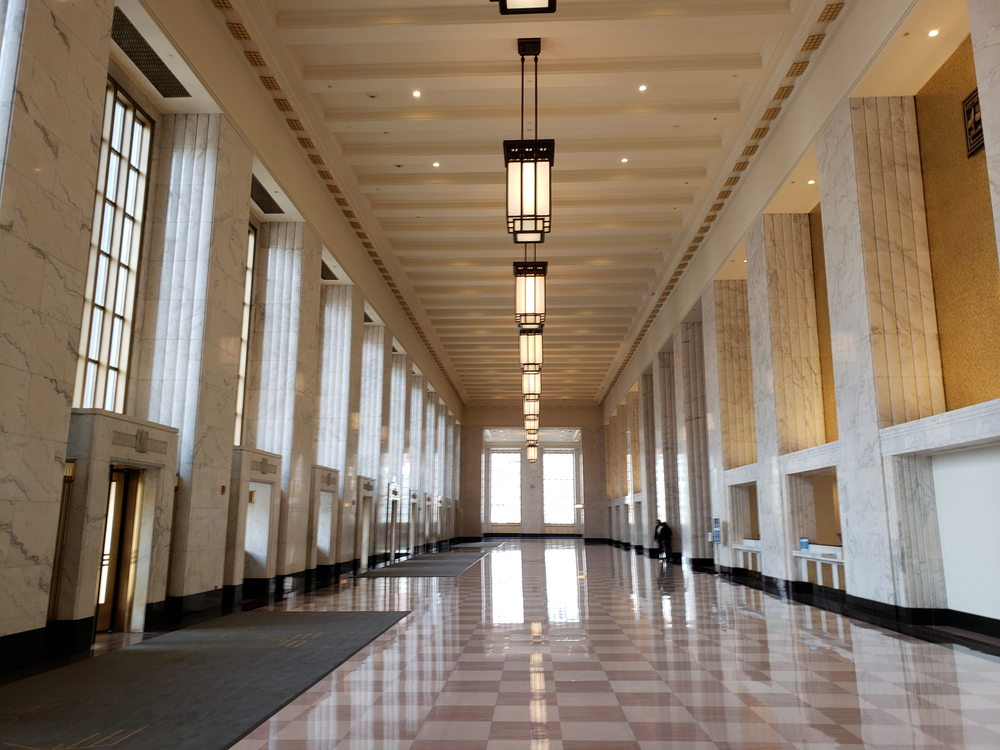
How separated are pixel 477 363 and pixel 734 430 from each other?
1548 cm

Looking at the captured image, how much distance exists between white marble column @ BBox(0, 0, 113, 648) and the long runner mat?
0.80m

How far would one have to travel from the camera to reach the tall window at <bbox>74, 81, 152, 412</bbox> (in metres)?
8.13

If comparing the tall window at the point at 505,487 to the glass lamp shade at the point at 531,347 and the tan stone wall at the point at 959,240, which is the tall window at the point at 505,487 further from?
the tan stone wall at the point at 959,240

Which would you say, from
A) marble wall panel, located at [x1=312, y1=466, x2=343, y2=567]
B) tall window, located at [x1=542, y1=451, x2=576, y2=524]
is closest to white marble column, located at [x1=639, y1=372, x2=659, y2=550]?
marble wall panel, located at [x1=312, y1=466, x2=343, y2=567]

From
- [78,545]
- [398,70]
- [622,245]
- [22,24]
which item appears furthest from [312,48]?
[622,245]

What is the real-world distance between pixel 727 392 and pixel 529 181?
9052 mm

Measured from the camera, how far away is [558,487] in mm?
48875

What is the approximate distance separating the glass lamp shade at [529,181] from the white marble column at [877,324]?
13.4 ft

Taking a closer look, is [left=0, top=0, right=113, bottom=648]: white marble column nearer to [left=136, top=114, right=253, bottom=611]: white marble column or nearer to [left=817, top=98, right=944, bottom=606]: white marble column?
[left=136, top=114, right=253, bottom=611]: white marble column

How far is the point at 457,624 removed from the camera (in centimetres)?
802

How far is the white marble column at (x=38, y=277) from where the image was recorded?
5305 millimetres

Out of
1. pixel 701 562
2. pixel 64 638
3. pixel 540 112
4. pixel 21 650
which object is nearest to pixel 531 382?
pixel 701 562

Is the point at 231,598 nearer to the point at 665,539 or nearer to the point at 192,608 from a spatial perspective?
the point at 192,608

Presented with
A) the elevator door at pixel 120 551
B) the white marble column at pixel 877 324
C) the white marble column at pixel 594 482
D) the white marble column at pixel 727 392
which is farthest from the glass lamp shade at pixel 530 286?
the white marble column at pixel 594 482
